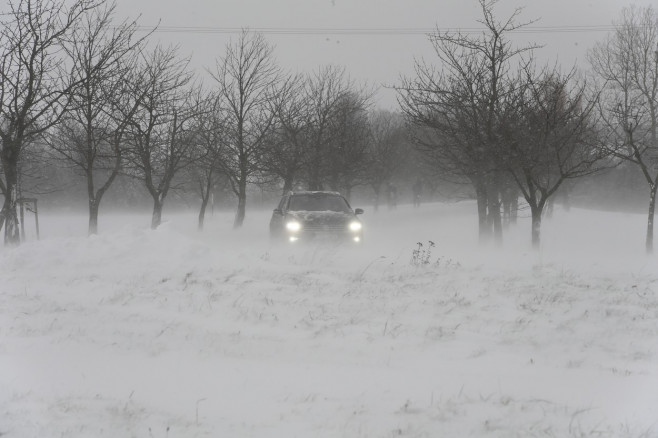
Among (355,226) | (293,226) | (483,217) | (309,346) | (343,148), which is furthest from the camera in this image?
(343,148)

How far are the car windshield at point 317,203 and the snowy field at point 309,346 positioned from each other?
435 centimetres

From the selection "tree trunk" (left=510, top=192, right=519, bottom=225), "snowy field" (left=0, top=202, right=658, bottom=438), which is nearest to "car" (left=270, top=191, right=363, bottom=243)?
"snowy field" (left=0, top=202, right=658, bottom=438)

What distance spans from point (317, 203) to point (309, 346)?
864 cm

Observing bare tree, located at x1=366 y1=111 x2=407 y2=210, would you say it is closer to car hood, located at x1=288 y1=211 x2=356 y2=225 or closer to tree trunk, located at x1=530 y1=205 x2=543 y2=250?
tree trunk, located at x1=530 y1=205 x2=543 y2=250

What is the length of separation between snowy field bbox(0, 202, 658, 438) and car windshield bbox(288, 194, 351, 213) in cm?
435

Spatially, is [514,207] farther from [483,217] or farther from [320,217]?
[320,217]

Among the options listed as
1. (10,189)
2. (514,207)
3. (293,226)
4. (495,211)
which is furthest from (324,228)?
(514,207)

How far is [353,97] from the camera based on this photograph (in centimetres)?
3116

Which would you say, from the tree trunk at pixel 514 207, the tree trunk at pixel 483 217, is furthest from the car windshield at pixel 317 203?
the tree trunk at pixel 514 207

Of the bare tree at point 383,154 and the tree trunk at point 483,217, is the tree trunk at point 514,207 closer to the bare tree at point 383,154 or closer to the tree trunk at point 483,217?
the tree trunk at point 483,217

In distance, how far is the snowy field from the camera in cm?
387

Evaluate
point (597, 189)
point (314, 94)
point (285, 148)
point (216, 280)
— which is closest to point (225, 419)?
point (216, 280)

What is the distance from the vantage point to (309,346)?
546 centimetres

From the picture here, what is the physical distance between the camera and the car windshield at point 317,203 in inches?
540
